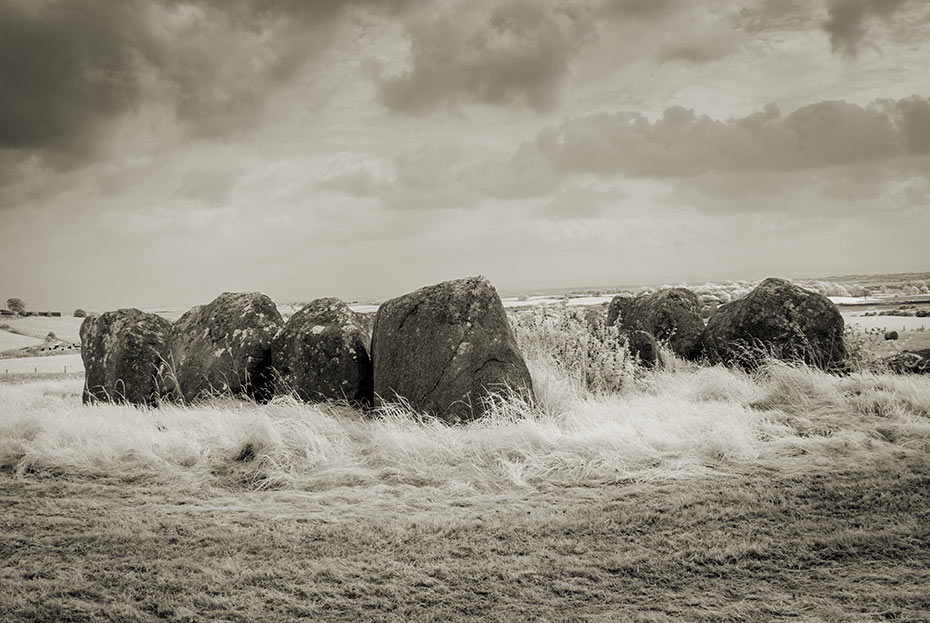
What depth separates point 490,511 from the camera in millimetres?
5859

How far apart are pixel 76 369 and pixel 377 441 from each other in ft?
54.8

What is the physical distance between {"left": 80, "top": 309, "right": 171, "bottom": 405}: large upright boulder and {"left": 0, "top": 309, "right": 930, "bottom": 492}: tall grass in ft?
5.38

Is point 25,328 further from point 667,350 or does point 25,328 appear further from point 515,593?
point 515,593

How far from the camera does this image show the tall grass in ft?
23.0

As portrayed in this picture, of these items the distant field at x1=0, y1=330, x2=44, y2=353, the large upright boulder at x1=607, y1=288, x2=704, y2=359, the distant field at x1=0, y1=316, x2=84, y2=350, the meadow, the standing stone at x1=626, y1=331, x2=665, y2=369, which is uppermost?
the distant field at x1=0, y1=316, x2=84, y2=350

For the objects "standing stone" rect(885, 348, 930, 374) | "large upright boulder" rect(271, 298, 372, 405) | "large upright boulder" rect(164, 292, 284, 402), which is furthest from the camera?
"standing stone" rect(885, 348, 930, 374)

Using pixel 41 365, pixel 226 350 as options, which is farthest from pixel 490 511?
pixel 41 365

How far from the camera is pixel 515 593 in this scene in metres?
4.26

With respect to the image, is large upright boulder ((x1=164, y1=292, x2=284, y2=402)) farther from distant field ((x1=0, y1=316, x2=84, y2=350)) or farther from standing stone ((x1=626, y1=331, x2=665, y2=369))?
distant field ((x1=0, y1=316, x2=84, y2=350))

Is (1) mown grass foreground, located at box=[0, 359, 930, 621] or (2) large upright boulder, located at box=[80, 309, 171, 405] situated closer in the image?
(1) mown grass foreground, located at box=[0, 359, 930, 621]

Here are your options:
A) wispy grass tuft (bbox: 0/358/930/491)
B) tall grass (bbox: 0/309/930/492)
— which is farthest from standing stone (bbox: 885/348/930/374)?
tall grass (bbox: 0/309/930/492)

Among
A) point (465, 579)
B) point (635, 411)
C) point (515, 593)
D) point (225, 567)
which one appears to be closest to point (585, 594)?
point (515, 593)

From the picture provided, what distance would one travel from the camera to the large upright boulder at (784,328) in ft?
39.8

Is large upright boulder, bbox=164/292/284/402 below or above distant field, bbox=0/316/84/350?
below
